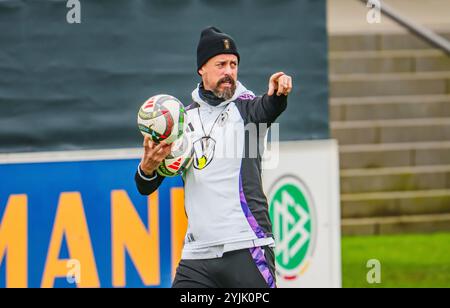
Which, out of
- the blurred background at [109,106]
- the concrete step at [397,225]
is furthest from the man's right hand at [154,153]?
the concrete step at [397,225]

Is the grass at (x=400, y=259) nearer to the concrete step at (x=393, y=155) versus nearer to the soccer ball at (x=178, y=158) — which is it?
the concrete step at (x=393, y=155)

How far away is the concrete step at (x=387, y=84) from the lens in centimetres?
1391

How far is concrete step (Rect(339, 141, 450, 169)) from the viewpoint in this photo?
13.5m

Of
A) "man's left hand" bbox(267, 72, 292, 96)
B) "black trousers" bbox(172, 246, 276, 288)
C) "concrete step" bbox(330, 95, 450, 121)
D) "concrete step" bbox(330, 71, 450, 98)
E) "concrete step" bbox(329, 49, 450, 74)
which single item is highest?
"concrete step" bbox(329, 49, 450, 74)

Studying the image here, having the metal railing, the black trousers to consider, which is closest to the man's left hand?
the black trousers

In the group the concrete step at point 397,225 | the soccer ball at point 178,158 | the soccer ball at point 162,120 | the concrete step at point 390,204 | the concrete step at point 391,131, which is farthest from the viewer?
the concrete step at point 391,131

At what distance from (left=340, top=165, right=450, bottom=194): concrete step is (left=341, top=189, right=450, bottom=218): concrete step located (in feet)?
0.36

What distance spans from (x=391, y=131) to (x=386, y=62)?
98 cm

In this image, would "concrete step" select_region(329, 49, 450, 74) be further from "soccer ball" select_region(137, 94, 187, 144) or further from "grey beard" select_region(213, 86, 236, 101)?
"soccer ball" select_region(137, 94, 187, 144)

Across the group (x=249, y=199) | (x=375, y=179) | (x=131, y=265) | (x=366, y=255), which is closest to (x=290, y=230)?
(x=131, y=265)

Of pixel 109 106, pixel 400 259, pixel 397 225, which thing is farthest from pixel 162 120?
pixel 397 225

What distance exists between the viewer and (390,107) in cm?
1382

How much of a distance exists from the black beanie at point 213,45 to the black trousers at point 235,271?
118 centimetres

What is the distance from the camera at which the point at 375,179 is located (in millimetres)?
13320
